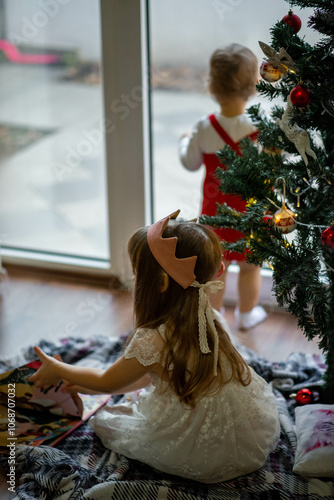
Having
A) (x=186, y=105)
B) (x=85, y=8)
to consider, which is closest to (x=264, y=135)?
(x=186, y=105)

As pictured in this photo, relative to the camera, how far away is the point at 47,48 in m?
2.38

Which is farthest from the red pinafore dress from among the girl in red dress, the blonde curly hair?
the blonde curly hair

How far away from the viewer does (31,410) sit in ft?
5.43

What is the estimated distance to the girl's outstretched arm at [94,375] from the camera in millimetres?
1429

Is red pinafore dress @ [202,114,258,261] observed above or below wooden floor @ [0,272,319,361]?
above

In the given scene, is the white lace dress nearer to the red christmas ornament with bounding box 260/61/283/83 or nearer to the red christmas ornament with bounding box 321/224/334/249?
the red christmas ornament with bounding box 321/224/334/249

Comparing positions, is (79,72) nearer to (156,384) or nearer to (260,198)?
(260,198)

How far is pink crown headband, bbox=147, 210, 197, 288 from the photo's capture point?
1331 millimetres

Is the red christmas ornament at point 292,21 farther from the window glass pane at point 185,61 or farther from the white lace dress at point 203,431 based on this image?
the white lace dress at point 203,431

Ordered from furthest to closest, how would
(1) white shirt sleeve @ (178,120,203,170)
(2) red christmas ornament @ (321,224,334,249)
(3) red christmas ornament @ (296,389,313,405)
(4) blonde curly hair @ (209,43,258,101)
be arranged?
1. (1) white shirt sleeve @ (178,120,203,170)
2. (4) blonde curly hair @ (209,43,258,101)
3. (3) red christmas ornament @ (296,389,313,405)
4. (2) red christmas ornament @ (321,224,334,249)

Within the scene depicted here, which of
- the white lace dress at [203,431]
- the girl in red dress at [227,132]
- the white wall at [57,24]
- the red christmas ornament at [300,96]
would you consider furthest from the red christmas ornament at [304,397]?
the white wall at [57,24]

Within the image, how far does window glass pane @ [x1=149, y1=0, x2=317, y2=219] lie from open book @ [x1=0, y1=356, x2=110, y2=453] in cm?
103

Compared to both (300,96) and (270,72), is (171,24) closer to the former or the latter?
(270,72)

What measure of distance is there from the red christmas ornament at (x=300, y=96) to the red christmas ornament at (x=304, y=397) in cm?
85
